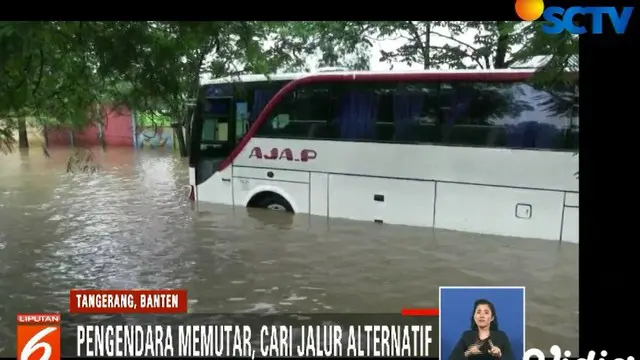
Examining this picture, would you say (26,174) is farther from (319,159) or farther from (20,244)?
(319,159)

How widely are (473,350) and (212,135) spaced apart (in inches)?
210

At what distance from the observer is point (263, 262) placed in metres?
5.64

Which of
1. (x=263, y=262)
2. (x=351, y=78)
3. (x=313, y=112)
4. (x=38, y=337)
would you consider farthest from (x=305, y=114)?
(x=38, y=337)

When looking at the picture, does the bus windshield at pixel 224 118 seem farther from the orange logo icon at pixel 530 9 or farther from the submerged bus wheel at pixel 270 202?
the orange logo icon at pixel 530 9

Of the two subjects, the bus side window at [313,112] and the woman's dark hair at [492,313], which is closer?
the woman's dark hair at [492,313]

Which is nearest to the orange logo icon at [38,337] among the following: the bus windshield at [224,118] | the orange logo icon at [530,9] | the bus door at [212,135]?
the orange logo icon at [530,9]

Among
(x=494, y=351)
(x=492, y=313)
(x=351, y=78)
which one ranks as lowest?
(x=494, y=351)

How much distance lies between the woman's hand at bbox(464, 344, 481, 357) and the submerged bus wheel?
14.8 feet

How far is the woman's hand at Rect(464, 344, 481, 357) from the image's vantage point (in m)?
2.71

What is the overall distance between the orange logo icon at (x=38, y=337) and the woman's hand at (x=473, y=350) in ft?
6.22

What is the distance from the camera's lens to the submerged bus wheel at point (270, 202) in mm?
7141

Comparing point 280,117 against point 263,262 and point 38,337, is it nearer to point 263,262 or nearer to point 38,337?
point 263,262

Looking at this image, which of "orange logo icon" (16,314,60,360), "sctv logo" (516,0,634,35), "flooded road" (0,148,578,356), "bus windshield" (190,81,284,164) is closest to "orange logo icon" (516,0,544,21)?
"sctv logo" (516,0,634,35)
